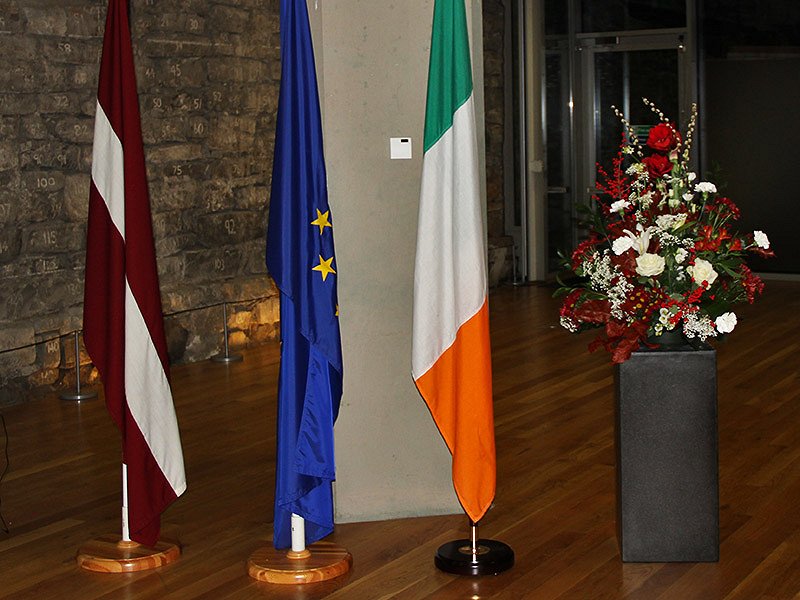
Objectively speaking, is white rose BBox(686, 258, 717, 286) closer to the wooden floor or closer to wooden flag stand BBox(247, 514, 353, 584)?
the wooden floor

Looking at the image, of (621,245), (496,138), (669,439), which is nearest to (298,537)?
(669,439)

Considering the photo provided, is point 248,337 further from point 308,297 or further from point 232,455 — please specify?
point 308,297

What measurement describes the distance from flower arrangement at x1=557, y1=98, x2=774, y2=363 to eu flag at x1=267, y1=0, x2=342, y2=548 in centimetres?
88

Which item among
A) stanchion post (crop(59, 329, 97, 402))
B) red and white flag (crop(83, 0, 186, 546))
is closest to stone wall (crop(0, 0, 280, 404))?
stanchion post (crop(59, 329, 97, 402))

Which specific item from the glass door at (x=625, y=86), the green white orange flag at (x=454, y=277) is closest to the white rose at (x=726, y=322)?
the green white orange flag at (x=454, y=277)

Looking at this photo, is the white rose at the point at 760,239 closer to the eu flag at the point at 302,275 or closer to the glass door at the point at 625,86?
the eu flag at the point at 302,275

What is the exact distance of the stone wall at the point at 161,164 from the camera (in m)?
7.54

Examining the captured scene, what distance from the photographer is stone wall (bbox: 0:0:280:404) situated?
754 centimetres

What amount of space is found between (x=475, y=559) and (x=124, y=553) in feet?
4.22

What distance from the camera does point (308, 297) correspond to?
436 cm

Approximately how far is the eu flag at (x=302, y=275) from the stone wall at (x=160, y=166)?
3.57m

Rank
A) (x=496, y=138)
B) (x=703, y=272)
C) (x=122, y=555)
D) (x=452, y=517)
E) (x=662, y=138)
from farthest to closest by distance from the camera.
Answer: (x=496, y=138), (x=452, y=517), (x=122, y=555), (x=662, y=138), (x=703, y=272)

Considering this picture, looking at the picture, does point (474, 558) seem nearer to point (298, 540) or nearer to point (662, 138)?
point (298, 540)

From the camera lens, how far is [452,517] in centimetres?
513
